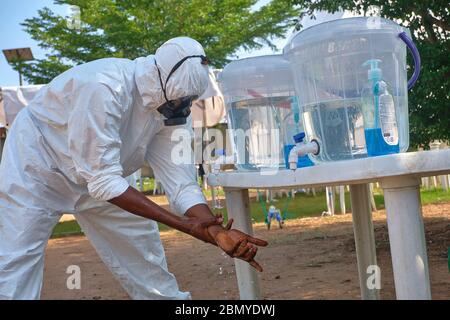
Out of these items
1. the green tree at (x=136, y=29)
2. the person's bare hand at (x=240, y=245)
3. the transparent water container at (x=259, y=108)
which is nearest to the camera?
the person's bare hand at (x=240, y=245)

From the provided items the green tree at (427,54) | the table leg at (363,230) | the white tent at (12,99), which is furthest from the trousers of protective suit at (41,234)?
the white tent at (12,99)

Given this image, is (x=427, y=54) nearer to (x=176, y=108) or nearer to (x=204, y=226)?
(x=176, y=108)

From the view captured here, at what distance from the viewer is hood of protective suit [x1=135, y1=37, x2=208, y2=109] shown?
88.1 inches

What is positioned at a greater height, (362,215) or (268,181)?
(268,181)

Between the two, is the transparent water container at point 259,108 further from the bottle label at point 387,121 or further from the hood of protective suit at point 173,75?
the bottle label at point 387,121

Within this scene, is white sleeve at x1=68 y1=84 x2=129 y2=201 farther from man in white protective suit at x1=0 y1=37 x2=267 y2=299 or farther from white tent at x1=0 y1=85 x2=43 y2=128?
white tent at x1=0 y1=85 x2=43 y2=128

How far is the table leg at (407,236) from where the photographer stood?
165 cm

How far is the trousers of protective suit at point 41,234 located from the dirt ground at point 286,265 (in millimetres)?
1106

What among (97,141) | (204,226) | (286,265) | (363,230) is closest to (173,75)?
(97,141)

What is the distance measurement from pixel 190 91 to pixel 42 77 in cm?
Result: 1548

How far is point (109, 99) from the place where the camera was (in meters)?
2.25
